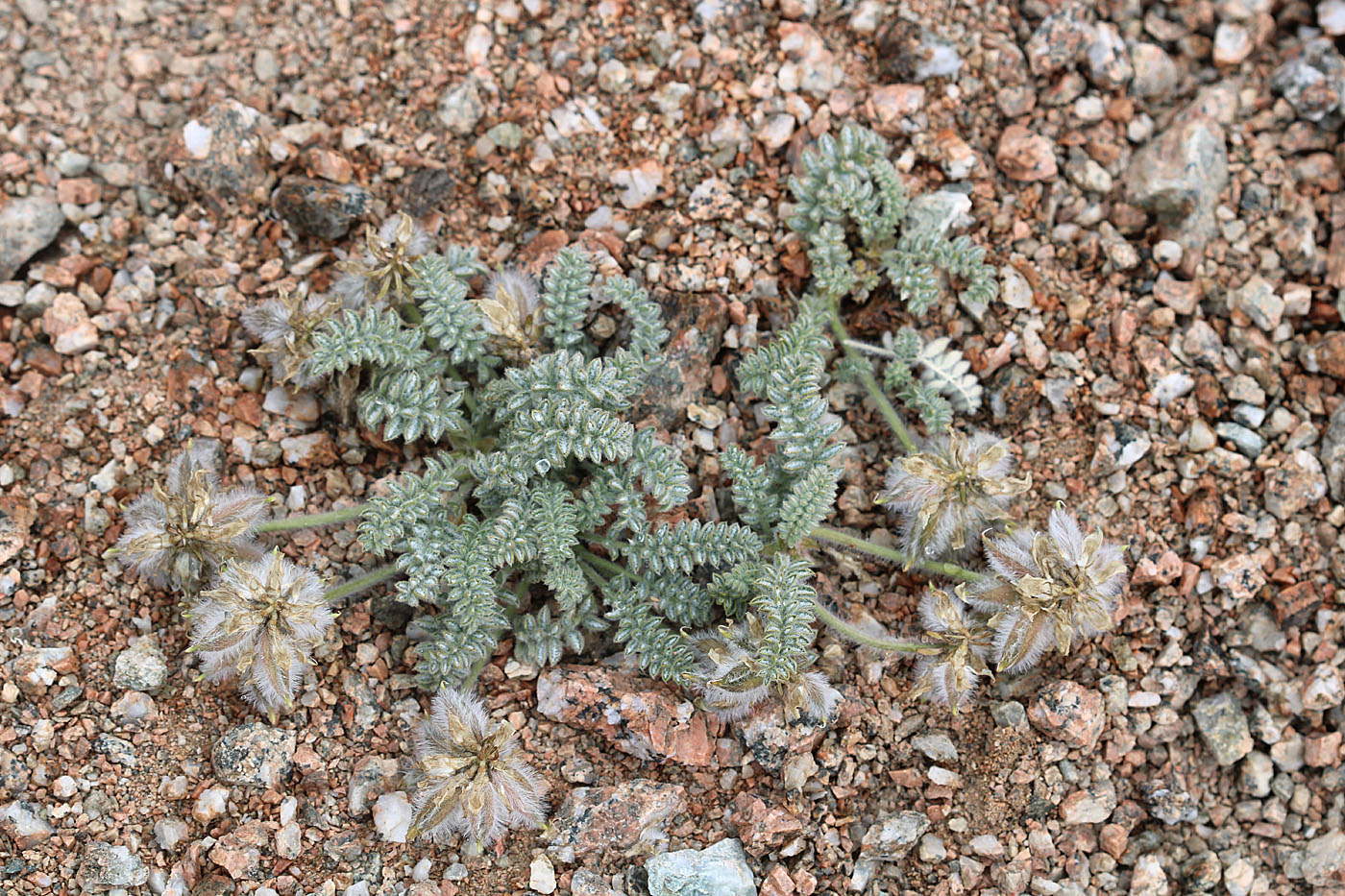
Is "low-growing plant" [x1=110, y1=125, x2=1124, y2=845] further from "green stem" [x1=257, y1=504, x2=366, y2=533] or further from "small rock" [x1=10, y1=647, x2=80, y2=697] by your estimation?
"small rock" [x1=10, y1=647, x2=80, y2=697]

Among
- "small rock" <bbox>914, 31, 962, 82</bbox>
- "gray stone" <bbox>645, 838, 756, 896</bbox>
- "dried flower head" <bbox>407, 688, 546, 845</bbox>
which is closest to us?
"dried flower head" <bbox>407, 688, 546, 845</bbox>

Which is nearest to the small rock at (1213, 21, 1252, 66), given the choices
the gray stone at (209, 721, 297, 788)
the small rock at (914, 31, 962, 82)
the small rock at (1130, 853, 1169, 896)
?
the small rock at (914, 31, 962, 82)

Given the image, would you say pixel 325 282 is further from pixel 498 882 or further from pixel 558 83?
pixel 498 882

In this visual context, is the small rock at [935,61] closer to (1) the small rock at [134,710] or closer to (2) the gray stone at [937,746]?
(2) the gray stone at [937,746]

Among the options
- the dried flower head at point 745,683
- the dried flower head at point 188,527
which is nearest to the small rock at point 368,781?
the dried flower head at point 188,527

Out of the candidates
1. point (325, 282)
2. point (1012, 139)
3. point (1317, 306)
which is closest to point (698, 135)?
point (1012, 139)

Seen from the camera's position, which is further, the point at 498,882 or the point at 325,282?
the point at 325,282

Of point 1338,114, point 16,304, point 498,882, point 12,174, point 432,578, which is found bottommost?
point 498,882
